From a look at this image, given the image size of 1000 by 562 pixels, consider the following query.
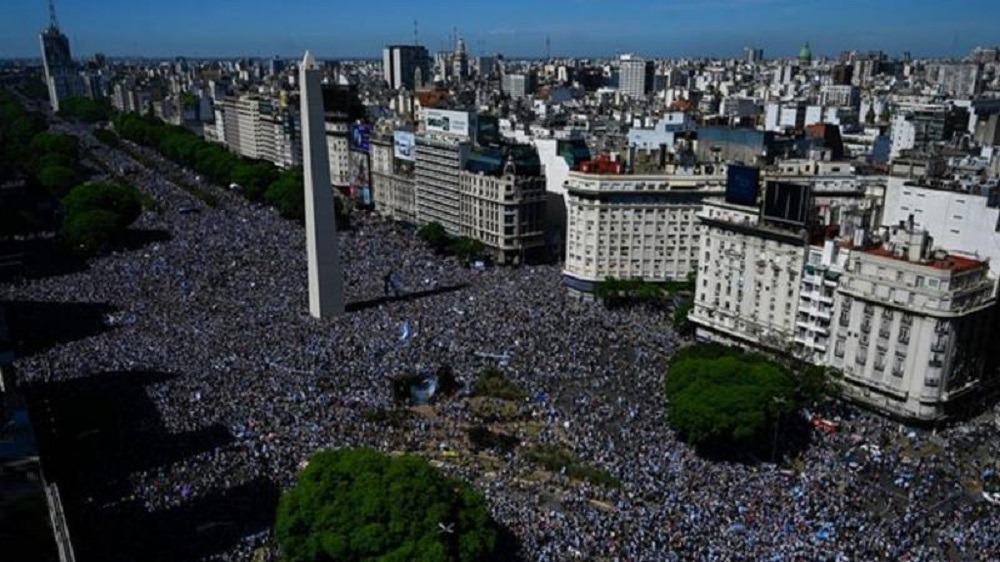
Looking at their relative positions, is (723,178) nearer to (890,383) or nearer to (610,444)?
(890,383)

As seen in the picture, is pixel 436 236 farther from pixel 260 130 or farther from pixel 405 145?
pixel 260 130

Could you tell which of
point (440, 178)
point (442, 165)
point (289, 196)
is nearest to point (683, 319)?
point (442, 165)

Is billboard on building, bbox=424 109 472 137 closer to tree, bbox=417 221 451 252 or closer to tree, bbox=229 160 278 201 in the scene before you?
tree, bbox=417 221 451 252

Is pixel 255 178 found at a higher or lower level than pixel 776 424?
higher

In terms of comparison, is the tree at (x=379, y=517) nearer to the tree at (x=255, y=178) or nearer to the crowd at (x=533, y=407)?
the crowd at (x=533, y=407)

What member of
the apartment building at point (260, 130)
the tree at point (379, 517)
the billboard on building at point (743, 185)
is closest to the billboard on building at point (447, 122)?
the apartment building at point (260, 130)

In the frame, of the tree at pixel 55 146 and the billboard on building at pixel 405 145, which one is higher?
the billboard on building at pixel 405 145
